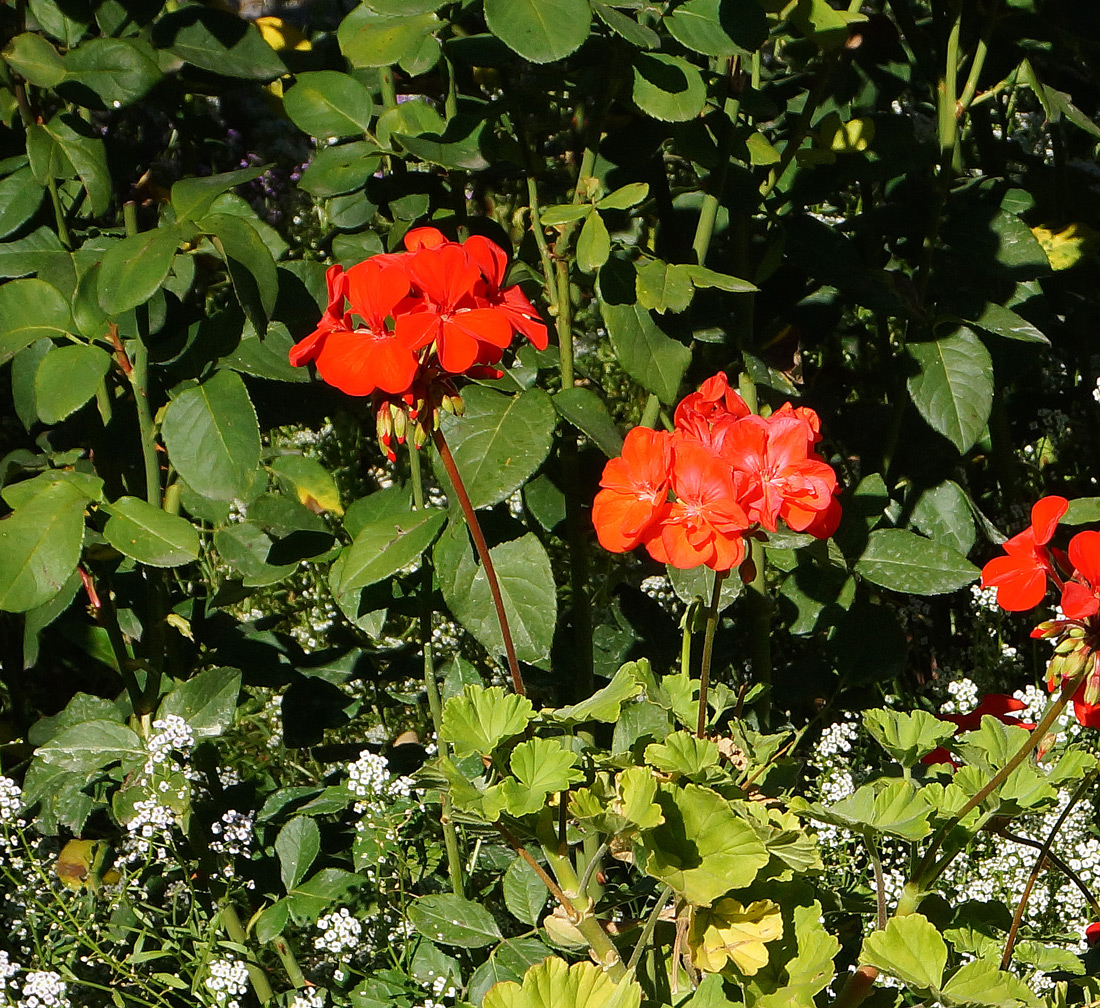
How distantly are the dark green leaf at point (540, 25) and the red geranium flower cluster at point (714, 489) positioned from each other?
345 mm

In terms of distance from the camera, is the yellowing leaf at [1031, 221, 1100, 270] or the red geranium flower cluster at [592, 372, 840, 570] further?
the yellowing leaf at [1031, 221, 1100, 270]

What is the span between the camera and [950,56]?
1.52m

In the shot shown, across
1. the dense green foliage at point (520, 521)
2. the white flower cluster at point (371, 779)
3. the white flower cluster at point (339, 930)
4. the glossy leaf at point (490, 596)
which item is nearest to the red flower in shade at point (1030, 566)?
the dense green foliage at point (520, 521)

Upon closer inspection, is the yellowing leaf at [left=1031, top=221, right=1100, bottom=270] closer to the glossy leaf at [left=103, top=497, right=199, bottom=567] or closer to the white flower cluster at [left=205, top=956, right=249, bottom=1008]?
the glossy leaf at [left=103, top=497, right=199, bottom=567]

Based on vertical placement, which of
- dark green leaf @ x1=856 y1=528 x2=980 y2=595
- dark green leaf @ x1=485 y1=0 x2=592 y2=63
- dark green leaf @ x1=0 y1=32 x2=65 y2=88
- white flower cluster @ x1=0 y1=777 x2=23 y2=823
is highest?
dark green leaf @ x1=485 y1=0 x2=592 y2=63

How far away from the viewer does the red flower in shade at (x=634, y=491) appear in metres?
1.05

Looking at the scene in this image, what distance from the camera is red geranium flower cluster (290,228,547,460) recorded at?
3.22 ft

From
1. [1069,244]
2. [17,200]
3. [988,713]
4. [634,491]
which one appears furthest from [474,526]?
[1069,244]

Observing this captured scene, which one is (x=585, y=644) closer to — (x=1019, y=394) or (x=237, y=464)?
(x=237, y=464)

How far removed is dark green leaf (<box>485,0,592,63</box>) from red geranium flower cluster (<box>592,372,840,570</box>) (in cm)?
35

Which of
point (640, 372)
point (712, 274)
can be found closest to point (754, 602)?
point (640, 372)

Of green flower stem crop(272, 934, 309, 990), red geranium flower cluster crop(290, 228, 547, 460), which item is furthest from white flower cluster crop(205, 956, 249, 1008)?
red geranium flower cluster crop(290, 228, 547, 460)

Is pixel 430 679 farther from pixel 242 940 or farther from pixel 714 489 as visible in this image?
pixel 714 489

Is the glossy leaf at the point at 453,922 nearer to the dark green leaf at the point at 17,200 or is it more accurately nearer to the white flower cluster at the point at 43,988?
the white flower cluster at the point at 43,988
